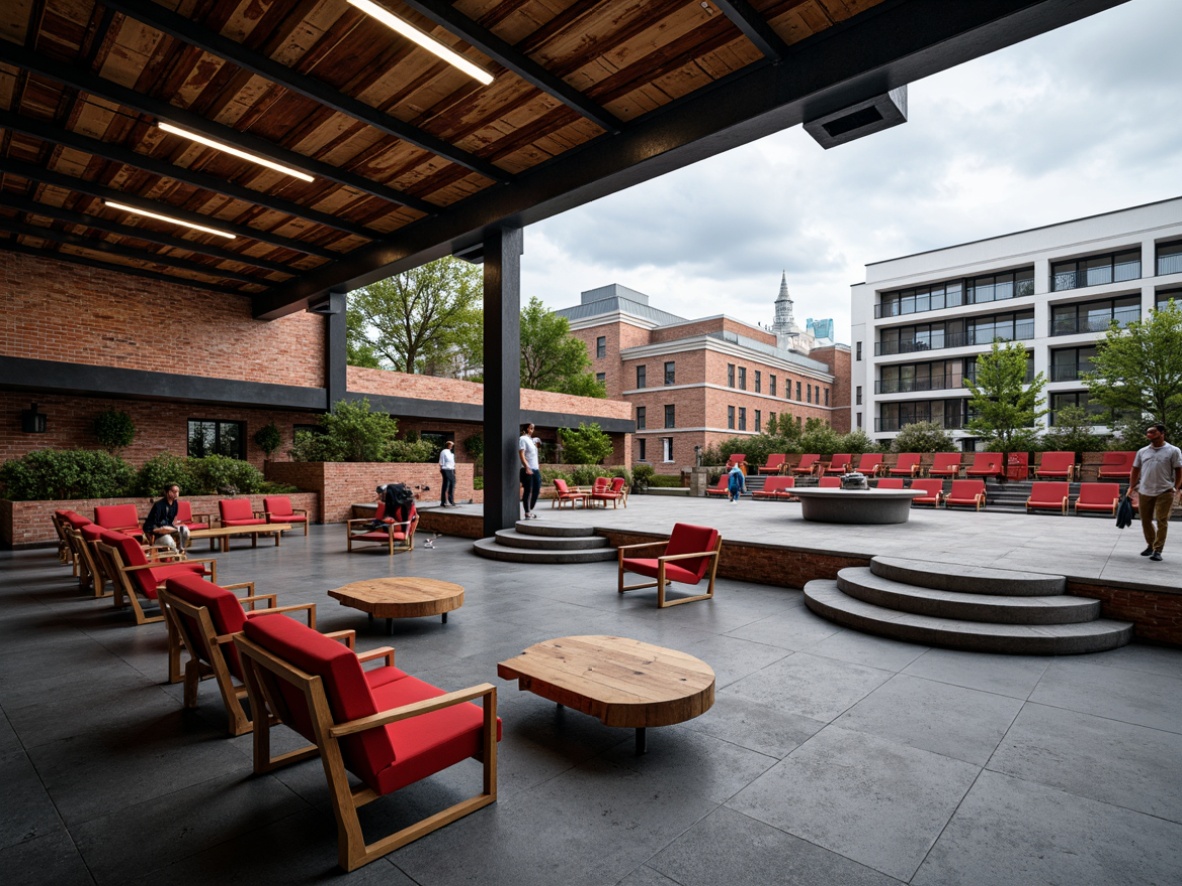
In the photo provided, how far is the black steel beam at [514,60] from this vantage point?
518 cm

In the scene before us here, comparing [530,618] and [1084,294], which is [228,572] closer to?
[530,618]

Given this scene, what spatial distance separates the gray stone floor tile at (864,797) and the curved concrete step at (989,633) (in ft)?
7.41

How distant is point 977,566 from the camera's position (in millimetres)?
6305

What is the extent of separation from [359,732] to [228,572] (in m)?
7.49

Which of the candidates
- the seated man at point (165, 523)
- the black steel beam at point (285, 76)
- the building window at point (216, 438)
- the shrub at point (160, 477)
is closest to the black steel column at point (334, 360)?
the building window at point (216, 438)

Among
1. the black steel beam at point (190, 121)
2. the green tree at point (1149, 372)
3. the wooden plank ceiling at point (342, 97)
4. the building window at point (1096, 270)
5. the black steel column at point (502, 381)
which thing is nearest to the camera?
the wooden plank ceiling at point (342, 97)

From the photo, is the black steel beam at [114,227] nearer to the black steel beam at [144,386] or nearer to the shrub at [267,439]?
the black steel beam at [144,386]

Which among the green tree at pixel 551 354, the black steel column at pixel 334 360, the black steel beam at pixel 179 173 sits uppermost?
the green tree at pixel 551 354

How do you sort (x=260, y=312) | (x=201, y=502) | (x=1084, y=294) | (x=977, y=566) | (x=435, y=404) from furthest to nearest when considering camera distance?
(x=1084, y=294) → (x=435, y=404) → (x=260, y=312) → (x=201, y=502) → (x=977, y=566)

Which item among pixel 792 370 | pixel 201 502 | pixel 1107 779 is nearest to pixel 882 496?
pixel 1107 779

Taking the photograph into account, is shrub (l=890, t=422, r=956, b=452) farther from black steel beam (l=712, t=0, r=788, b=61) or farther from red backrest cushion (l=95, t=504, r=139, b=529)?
red backrest cushion (l=95, t=504, r=139, b=529)

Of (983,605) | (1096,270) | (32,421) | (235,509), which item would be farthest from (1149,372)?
(32,421)

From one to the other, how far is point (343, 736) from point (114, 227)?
41.2 ft

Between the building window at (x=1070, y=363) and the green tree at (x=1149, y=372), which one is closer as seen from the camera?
the green tree at (x=1149, y=372)
